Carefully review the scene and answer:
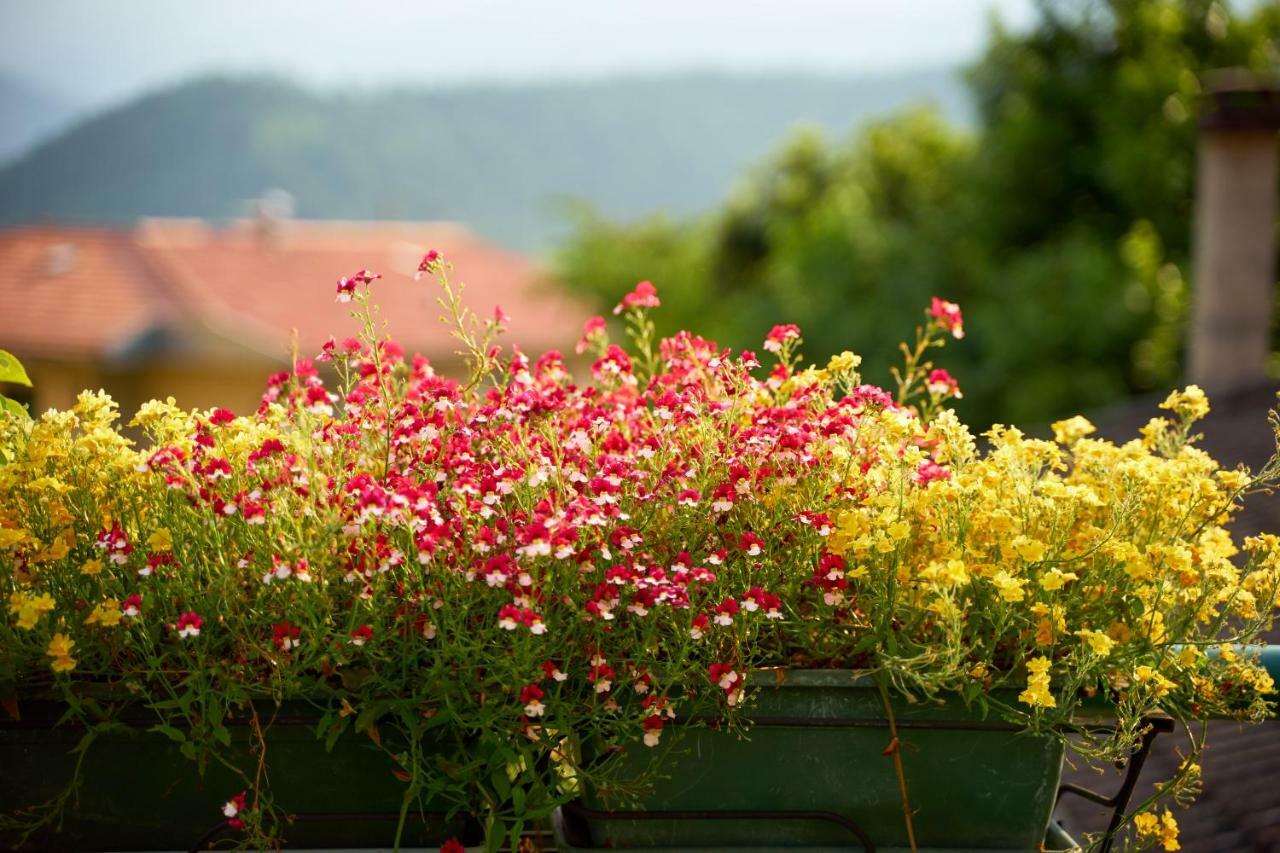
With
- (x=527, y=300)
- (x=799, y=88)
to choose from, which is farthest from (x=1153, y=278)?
(x=799, y=88)

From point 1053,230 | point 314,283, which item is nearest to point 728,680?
point 1053,230

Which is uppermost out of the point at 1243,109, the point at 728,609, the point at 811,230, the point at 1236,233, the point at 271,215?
the point at 271,215

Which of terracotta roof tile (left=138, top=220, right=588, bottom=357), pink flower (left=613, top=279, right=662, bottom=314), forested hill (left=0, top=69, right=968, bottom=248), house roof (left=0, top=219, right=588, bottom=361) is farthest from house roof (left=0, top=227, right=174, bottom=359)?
pink flower (left=613, top=279, right=662, bottom=314)

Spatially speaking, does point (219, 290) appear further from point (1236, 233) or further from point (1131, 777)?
point (1131, 777)

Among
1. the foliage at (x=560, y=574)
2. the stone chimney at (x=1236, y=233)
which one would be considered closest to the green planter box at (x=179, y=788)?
the foliage at (x=560, y=574)

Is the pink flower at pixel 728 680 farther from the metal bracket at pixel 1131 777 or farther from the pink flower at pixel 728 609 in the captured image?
the metal bracket at pixel 1131 777

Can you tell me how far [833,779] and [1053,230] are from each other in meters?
19.6

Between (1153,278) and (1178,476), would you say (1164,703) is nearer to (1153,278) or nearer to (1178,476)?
(1178,476)

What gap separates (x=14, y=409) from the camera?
148 cm

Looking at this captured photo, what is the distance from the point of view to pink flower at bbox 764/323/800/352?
1.48 m

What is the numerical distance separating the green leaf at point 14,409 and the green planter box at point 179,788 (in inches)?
14.1

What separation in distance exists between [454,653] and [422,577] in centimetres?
9

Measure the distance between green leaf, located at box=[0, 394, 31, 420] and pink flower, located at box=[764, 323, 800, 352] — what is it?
876 mm

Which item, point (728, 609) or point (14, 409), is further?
point (14, 409)
